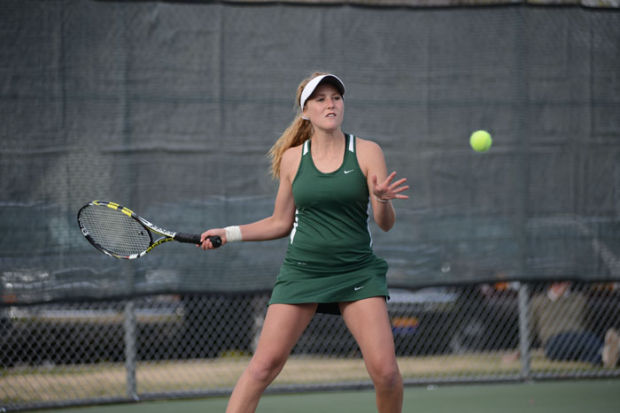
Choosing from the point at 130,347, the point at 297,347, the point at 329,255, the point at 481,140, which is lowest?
the point at 297,347

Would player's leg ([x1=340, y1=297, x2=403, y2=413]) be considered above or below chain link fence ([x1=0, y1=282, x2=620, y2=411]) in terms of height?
above

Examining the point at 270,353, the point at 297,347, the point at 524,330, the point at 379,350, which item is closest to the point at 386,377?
the point at 379,350

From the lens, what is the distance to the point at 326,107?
353cm

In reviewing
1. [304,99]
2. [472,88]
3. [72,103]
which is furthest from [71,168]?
[472,88]

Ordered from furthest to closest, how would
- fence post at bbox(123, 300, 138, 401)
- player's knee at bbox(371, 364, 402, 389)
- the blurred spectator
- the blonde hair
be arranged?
the blurred spectator
fence post at bbox(123, 300, 138, 401)
the blonde hair
player's knee at bbox(371, 364, 402, 389)

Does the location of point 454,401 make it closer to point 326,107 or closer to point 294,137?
point 294,137

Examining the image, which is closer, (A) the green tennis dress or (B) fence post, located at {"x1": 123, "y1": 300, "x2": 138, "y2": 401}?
(A) the green tennis dress

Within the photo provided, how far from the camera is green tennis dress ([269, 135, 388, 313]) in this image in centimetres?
341

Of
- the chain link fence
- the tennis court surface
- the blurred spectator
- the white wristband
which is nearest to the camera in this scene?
the white wristband

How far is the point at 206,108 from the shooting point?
5.57 meters

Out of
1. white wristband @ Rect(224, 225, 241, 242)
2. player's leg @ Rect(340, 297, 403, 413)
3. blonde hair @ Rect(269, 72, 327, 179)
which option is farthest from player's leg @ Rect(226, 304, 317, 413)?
blonde hair @ Rect(269, 72, 327, 179)

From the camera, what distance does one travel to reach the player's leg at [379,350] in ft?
10.7

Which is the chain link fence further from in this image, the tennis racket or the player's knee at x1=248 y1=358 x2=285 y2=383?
the player's knee at x1=248 y1=358 x2=285 y2=383

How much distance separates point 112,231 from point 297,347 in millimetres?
3231
